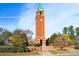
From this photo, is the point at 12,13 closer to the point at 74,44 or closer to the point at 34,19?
the point at 34,19

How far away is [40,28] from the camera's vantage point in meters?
3.83

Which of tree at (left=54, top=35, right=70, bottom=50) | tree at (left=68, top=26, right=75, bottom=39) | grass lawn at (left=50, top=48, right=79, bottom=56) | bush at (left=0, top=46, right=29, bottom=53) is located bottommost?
grass lawn at (left=50, top=48, right=79, bottom=56)

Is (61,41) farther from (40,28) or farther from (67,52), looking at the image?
(40,28)

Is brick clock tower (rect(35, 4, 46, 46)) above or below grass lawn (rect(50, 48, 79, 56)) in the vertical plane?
above

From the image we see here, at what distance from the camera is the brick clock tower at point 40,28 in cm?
383

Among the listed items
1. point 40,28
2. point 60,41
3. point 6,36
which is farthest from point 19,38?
point 60,41

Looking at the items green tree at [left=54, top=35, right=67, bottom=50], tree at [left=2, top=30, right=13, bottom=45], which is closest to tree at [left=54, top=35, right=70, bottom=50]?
green tree at [left=54, top=35, right=67, bottom=50]

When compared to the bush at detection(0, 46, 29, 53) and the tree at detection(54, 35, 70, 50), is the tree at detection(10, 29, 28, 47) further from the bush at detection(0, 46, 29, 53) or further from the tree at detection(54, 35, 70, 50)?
the tree at detection(54, 35, 70, 50)

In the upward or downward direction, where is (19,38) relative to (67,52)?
upward

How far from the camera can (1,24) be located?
3783 millimetres

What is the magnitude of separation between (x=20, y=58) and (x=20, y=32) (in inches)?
18.2

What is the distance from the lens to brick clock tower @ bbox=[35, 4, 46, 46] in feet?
12.6

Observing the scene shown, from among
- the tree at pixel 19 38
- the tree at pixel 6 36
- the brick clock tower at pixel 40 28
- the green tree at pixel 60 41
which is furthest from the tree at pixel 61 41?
the tree at pixel 6 36

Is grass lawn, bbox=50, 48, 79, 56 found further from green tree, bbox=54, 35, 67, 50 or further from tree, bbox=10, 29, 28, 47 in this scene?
tree, bbox=10, 29, 28, 47
